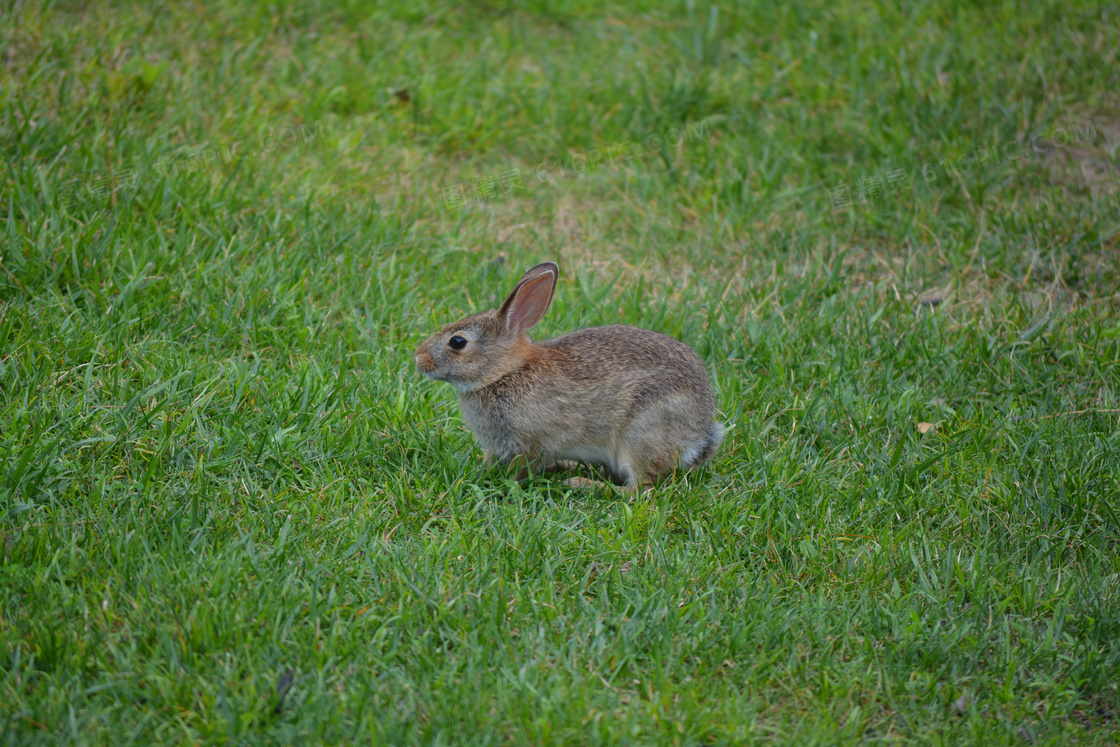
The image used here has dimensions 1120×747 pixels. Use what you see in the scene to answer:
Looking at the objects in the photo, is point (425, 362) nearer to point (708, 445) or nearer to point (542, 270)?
point (542, 270)

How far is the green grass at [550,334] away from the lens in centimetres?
323

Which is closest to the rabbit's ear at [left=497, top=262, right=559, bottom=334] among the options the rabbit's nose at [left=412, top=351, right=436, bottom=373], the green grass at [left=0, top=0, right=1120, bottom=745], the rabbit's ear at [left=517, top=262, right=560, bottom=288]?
the rabbit's ear at [left=517, top=262, right=560, bottom=288]

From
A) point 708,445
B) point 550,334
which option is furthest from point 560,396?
point 550,334

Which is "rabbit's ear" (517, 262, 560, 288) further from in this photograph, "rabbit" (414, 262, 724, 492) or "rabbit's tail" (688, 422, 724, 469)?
"rabbit's tail" (688, 422, 724, 469)

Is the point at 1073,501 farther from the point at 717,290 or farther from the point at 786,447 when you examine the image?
the point at 717,290

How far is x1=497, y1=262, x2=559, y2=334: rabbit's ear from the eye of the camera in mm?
4340

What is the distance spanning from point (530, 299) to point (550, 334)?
114 centimetres

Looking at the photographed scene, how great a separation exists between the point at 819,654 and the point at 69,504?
2995mm

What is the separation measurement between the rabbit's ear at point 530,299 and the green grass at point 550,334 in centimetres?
68

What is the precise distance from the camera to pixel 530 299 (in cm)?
443

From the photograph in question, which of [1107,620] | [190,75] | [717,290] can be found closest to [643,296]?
[717,290]

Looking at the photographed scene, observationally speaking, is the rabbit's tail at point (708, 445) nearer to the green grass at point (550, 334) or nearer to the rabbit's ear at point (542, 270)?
the green grass at point (550, 334)

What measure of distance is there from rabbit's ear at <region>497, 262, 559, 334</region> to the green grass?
684 mm

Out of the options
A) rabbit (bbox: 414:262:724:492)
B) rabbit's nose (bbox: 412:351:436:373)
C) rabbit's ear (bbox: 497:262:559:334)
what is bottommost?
rabbit (bbox: 414:262:724:492)
